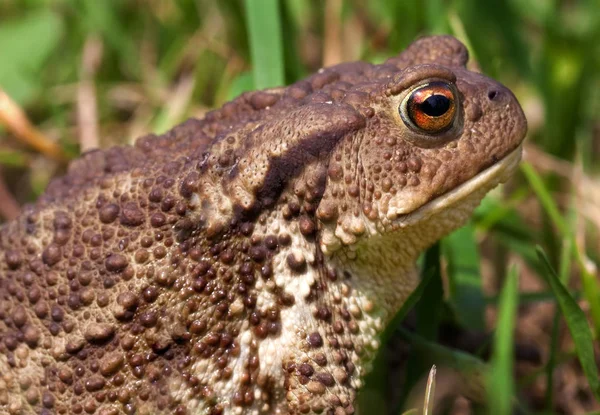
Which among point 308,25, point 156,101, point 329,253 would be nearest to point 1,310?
point 329,253

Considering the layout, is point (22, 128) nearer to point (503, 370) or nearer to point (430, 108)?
point (430, 108)

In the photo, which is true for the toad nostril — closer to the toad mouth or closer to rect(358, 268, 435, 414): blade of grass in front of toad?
the toad mouth

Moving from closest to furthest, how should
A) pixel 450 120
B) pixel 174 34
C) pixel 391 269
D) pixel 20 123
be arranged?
pixel 450 120, pixel 391 269, pixel 20 123, pixel 174 34

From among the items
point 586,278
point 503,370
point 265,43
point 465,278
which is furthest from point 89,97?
point 503,370

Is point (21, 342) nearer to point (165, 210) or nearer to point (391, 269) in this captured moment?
point (165, 210)

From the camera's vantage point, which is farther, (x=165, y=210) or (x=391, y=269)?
(x=391, y=269)

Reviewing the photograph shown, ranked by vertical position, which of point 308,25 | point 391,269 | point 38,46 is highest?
point 38,46

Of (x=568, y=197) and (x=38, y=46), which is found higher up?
(x=38, y=46)
